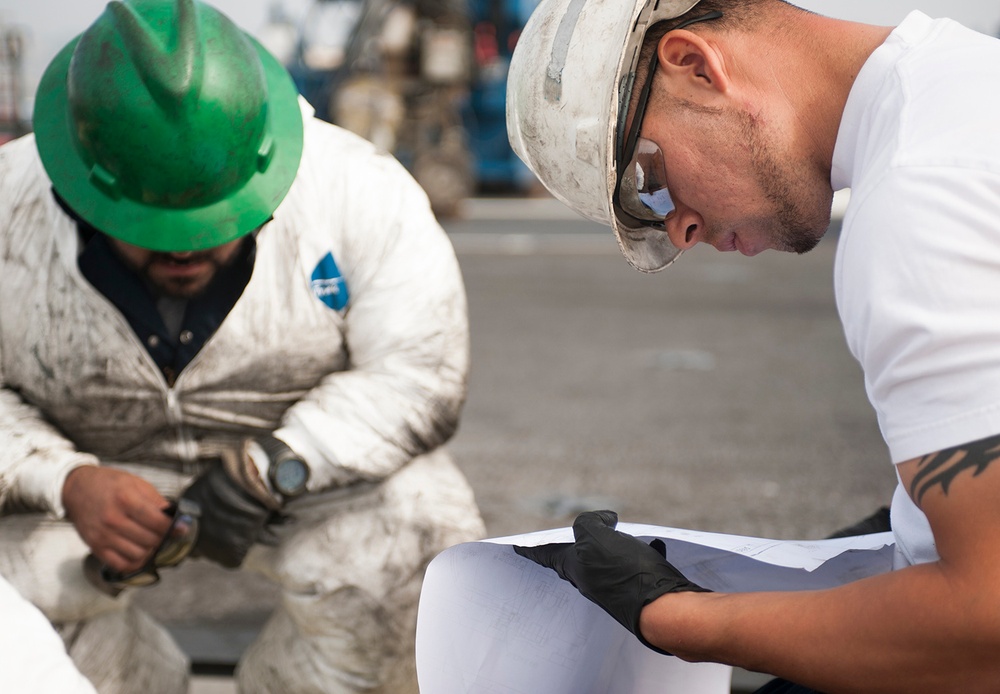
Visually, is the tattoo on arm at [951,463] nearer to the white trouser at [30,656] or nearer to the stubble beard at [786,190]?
the stubble beard at [786,190]

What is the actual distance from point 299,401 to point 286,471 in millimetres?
205

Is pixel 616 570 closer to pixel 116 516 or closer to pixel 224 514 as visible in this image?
pixel 224 514

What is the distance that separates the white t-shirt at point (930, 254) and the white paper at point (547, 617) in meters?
0.45

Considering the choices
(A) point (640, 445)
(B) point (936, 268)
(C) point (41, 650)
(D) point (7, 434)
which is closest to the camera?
(B) point (936, 268)

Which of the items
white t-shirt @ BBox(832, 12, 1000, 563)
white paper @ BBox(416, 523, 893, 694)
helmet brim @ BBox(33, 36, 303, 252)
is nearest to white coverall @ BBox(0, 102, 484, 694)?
helmet brim @ BBox(33, 36, 303, 252)

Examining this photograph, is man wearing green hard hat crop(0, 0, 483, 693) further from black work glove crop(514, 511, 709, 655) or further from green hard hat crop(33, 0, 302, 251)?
black work glove crop(514, 511, 709, 655)

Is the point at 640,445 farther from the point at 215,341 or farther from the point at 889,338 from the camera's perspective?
the point at 889,338

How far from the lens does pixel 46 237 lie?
1.97 m

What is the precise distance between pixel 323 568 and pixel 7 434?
23.9 inches

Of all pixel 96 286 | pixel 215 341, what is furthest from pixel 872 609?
pixel 96 286

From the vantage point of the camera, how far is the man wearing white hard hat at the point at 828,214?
113 cm

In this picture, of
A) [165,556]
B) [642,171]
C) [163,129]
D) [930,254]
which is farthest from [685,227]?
[165,556]

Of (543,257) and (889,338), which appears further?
(543,257)

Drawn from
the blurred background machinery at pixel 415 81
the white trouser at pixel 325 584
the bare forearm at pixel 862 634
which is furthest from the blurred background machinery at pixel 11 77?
the bare forearm at pixel 862 634
